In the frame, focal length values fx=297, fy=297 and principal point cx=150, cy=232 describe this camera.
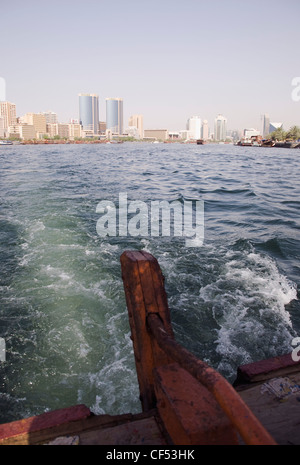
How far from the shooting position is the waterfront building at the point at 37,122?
176000 millimetres

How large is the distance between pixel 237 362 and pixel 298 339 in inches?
43.4

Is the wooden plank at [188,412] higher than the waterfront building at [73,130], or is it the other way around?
the waterfront building at [73,130]

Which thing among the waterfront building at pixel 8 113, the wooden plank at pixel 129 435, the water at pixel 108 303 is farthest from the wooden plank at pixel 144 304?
the waterfront building at pixel 8 113

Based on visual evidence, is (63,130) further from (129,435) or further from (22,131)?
(129,435)

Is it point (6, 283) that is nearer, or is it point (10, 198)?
point (6, 283)

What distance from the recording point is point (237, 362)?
3775mm

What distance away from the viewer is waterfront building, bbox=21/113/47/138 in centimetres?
17600

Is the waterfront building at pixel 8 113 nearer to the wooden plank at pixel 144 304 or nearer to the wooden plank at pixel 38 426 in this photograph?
the wooden plank at pixel 144 304

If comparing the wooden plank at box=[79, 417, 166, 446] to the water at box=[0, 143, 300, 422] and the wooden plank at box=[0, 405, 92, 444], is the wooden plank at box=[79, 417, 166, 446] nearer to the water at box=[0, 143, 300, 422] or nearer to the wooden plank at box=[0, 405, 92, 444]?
the wooden plank at box=[0, 405, 92, 444]

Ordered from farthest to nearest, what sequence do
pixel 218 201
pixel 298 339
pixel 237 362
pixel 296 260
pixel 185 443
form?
pixel 218 201, pixel 296 260, pixel 298 339, pixel 237 362, pixel 185 443

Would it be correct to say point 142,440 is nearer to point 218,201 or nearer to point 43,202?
point 43,202

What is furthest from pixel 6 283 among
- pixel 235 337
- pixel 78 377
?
pixel 235 337
